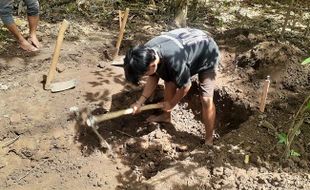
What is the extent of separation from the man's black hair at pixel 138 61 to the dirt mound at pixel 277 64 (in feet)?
6.70

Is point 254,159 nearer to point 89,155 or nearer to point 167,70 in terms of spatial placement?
point 167,70

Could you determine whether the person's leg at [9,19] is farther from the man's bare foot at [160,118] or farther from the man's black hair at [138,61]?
the man's black hair at [138,61]

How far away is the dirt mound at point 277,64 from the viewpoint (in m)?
4.77

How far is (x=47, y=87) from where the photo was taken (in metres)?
4.61

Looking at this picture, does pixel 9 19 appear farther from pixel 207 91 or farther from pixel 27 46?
pixel 207 91

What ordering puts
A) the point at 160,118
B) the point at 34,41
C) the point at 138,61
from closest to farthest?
the point at 138,61, the point at 160,118, the point at 34,41

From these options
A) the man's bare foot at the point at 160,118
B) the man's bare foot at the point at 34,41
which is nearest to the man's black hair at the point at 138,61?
the man's bare foot at the point at 160,118

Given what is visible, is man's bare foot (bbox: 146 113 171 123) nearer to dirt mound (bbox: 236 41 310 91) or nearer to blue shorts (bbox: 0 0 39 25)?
dirt mound (bbox: 236 41 310 91)

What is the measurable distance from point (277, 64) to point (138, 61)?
92.2 inches

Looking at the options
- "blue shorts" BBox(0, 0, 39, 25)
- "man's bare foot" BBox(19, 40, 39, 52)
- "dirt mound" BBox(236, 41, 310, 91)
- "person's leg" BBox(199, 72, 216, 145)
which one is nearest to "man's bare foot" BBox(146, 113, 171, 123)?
"person's leg" BBox(199, 72, 216, 145)

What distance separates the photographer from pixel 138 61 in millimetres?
3262

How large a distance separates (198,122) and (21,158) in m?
2.15

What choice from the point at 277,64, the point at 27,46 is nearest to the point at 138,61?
the point at 277,64

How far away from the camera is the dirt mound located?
477 cm
